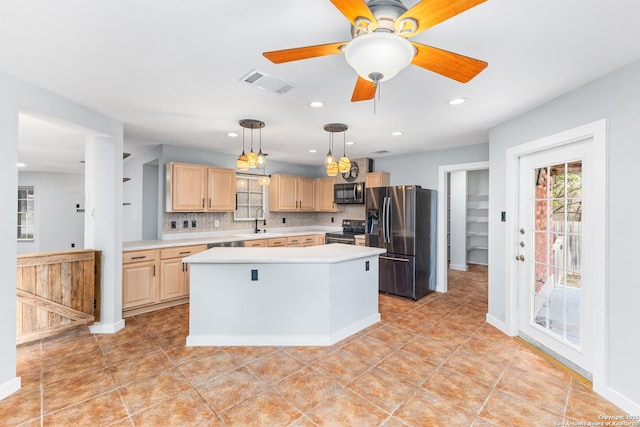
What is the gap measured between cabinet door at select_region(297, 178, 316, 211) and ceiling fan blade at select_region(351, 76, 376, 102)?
4223 millimetres

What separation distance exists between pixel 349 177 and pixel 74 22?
4.75 meters

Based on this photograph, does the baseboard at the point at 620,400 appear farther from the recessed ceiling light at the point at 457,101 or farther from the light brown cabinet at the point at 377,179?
the light brown cabinet at the point at 377,179

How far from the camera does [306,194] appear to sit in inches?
248

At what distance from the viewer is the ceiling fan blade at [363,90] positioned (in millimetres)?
1749

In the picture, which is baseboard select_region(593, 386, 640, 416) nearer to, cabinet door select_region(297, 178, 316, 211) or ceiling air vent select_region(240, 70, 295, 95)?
ceiling air vent select_region(240, 70, 295, 95)

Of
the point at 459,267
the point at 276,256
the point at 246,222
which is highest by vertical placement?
the point at 246,222

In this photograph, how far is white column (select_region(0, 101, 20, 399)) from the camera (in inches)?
85.6

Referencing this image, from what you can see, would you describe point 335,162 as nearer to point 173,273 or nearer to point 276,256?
point 276,256

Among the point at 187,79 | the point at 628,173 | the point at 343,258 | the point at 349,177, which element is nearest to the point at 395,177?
the point at 349,177

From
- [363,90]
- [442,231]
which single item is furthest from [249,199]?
[363,90]

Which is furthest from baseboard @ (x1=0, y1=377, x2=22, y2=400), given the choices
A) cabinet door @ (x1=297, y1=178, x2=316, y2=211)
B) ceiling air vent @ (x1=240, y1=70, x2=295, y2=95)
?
cabinet door @ (x1=297, y1=178, x2=316, y2=211)

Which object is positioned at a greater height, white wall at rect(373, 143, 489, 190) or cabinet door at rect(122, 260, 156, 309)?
white wall at rect(373, 143, 489, 190)

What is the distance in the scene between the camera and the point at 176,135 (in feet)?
13.2

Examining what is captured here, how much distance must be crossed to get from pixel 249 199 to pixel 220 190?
0.96 metres
